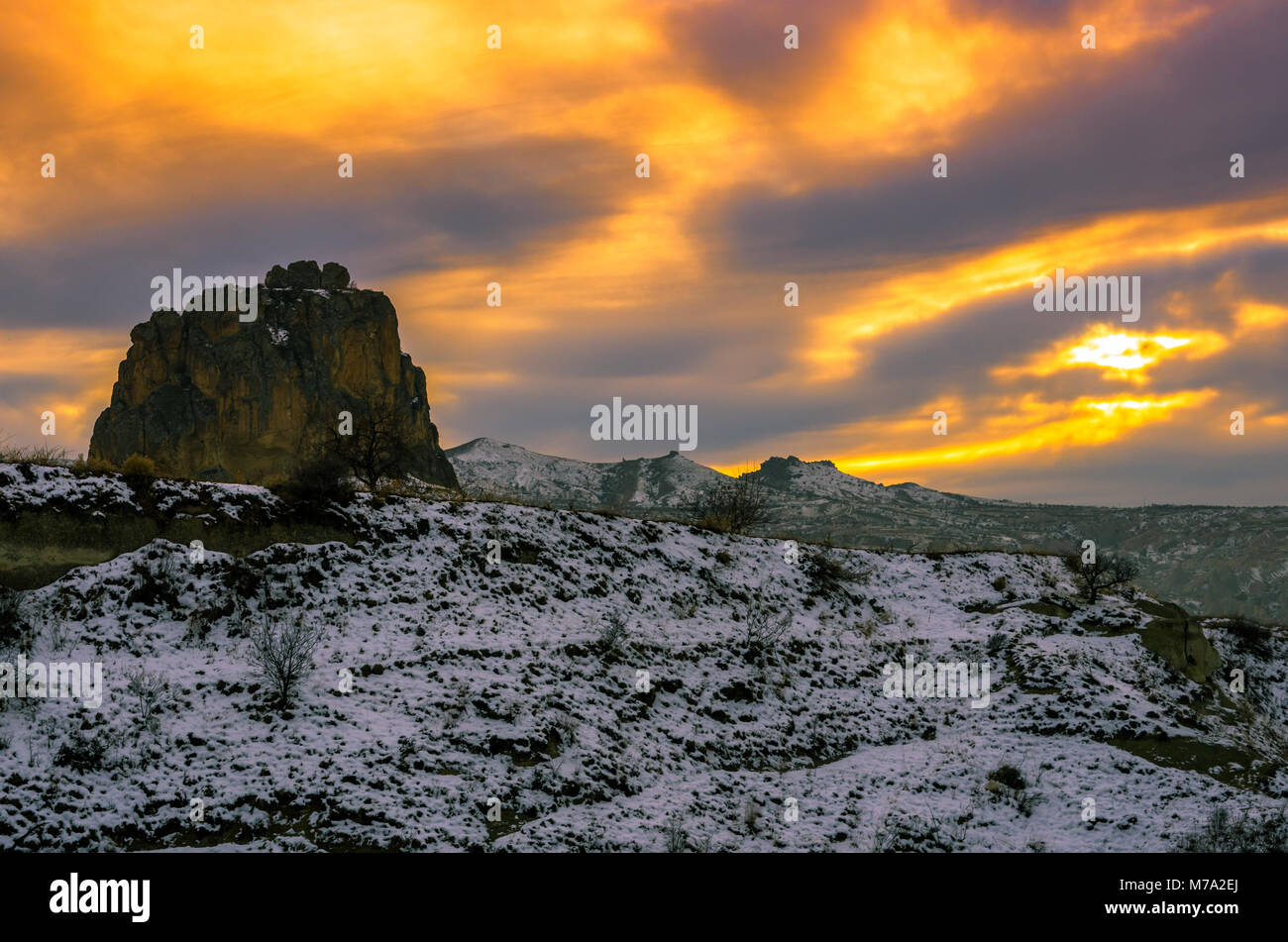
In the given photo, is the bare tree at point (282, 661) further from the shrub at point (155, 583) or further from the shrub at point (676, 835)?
the shrub at point (676, 835)

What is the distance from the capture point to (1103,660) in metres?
30.5

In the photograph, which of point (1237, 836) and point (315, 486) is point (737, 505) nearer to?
point (315, 486)

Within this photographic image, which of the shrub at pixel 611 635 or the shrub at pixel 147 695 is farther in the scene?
the shrub at pixel 611 635

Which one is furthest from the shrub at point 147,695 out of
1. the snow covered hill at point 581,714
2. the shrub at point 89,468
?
the shrub at point 89,468

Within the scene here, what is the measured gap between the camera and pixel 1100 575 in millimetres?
41844

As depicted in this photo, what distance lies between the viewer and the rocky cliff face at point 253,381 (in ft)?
408

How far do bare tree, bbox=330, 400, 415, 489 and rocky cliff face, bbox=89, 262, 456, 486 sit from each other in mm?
85745

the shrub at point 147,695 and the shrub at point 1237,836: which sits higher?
the shrub at point 147,695

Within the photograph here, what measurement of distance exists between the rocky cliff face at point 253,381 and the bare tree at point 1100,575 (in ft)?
313

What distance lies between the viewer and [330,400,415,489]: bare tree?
113 feet

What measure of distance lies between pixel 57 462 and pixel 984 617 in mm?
35942

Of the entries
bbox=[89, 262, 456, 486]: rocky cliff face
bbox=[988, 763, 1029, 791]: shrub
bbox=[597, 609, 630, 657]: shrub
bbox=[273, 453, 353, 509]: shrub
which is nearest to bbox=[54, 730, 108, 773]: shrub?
bbox=[273, 453, 353, 509]: shrub
